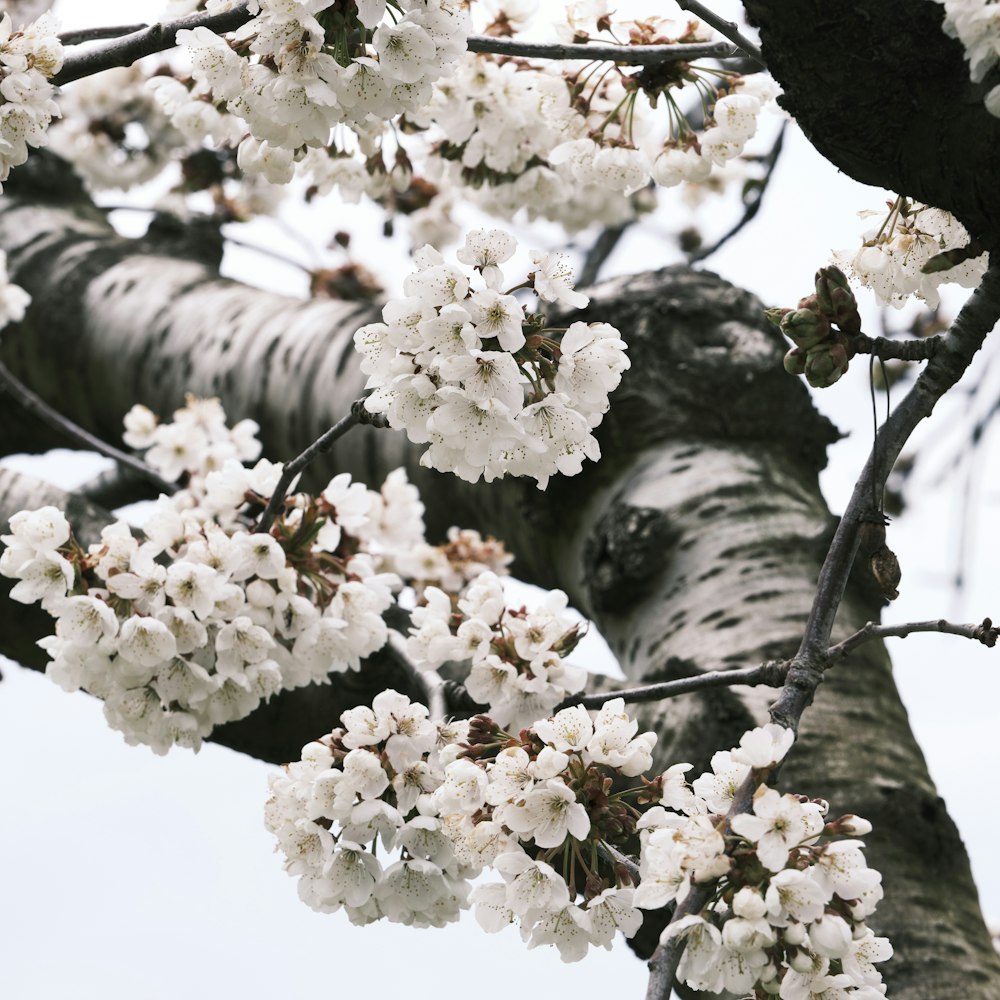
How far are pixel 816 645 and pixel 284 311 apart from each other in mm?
2188

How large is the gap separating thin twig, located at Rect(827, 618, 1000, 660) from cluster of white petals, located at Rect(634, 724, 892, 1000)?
14 cm

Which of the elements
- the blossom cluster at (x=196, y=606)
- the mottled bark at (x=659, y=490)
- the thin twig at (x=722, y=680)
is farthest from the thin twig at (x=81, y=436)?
the thin twig at (x=722, y=680)

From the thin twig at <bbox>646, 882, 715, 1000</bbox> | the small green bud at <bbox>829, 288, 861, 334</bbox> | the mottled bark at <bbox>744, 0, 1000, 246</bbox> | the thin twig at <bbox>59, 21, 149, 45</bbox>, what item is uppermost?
the thin twig at <bbox>59, 21, 149, 45</bbox>

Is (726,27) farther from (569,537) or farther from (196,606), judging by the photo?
(569,537)

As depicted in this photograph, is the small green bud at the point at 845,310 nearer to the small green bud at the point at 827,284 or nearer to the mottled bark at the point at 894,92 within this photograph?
the small green bud at the point at 827,284

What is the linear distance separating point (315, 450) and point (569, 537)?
927 millimetres

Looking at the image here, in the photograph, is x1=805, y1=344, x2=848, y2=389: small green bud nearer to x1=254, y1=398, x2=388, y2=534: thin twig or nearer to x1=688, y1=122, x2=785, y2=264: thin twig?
x1=254, y1=398, x2=388, y2=534: thin twig

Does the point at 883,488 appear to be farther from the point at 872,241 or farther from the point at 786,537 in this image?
the point at 786,537

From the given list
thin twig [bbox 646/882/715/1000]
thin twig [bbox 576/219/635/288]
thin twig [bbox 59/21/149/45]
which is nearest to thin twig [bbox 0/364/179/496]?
thin twig [bbox 59/21/149/45]

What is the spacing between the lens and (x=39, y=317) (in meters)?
3.12

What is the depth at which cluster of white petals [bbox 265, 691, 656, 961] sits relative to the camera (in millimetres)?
1008

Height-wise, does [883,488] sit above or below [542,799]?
above

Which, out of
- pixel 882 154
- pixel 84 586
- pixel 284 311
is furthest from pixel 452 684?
pixel 284 311

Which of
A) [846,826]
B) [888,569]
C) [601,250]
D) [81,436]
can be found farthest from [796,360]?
[601,250]
